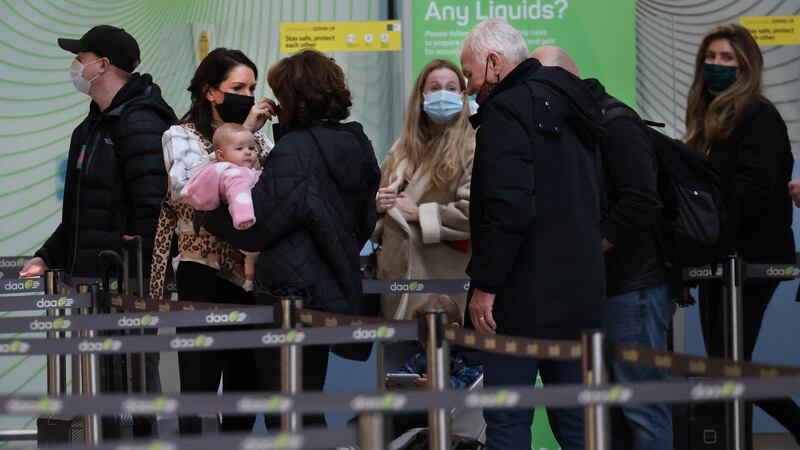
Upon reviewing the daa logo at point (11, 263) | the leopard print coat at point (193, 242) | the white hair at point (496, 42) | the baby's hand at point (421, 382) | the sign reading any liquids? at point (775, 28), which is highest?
the sign reading any liquids? at point (775, 28)

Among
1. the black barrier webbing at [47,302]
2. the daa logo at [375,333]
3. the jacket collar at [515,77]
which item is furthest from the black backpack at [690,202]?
the black barrier webbing at [47,302]

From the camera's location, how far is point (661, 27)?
268 inches

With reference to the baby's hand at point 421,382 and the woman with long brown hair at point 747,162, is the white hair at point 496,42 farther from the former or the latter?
the baby's hand at point 421,382

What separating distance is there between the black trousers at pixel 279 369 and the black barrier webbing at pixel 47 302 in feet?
1.99

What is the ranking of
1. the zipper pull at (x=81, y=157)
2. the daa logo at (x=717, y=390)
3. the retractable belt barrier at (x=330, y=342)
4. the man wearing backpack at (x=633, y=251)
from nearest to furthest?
the daa logo at (x=717, y=390) → the retractable belt barrier at (x=330, y=342) → the man wearing backpack at (x=633, y=251) → the zipper pull at (x=81, y=157)

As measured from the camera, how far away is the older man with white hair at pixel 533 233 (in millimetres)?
3848

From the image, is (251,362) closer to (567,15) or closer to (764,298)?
(764,298)

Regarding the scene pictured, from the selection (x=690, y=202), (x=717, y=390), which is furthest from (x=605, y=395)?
(x=690, y=202)

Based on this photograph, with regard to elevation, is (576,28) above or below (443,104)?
above

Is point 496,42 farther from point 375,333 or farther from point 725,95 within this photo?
point 725,95

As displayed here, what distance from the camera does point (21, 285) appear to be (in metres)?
5.02

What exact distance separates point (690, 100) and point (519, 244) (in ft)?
6.12

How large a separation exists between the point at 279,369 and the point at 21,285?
4.58 feet

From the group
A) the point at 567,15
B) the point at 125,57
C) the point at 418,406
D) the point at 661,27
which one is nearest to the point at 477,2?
the point at 567,15
